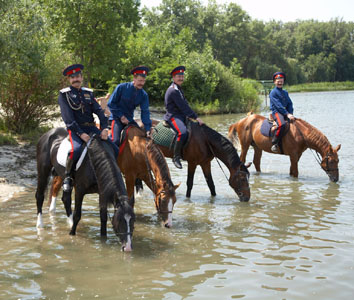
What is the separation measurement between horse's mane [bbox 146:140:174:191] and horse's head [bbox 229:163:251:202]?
251 centimetres

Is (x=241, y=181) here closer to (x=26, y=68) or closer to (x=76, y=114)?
(x=76, y=114)

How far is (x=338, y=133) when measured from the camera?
22.4m

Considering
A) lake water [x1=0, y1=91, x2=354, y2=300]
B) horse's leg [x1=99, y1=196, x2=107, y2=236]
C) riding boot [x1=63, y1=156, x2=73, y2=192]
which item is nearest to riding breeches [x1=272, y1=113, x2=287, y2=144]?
lake water [x1=0, y1=91, x2=354, y2=300]

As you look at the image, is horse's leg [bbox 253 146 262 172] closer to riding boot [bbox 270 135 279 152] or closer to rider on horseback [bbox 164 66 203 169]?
riding boot [bbox 270 135 279 152]

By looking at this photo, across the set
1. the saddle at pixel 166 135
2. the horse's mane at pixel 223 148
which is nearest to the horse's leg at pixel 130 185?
the saddle at pixel 166 135

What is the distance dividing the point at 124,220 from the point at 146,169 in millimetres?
1909

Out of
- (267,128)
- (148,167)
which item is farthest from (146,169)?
(267,128)

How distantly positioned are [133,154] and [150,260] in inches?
91.5

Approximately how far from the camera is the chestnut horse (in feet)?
24.2

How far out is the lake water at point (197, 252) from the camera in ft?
18.0

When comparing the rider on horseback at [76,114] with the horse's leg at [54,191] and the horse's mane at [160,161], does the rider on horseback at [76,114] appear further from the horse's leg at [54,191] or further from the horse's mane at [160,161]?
the horse's leg at [54,191]

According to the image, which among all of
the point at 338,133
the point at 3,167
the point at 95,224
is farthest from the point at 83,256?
the point at 338,133

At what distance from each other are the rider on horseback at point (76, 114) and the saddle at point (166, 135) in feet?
8.79

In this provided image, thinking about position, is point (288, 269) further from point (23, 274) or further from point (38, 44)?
point (38, 44)
